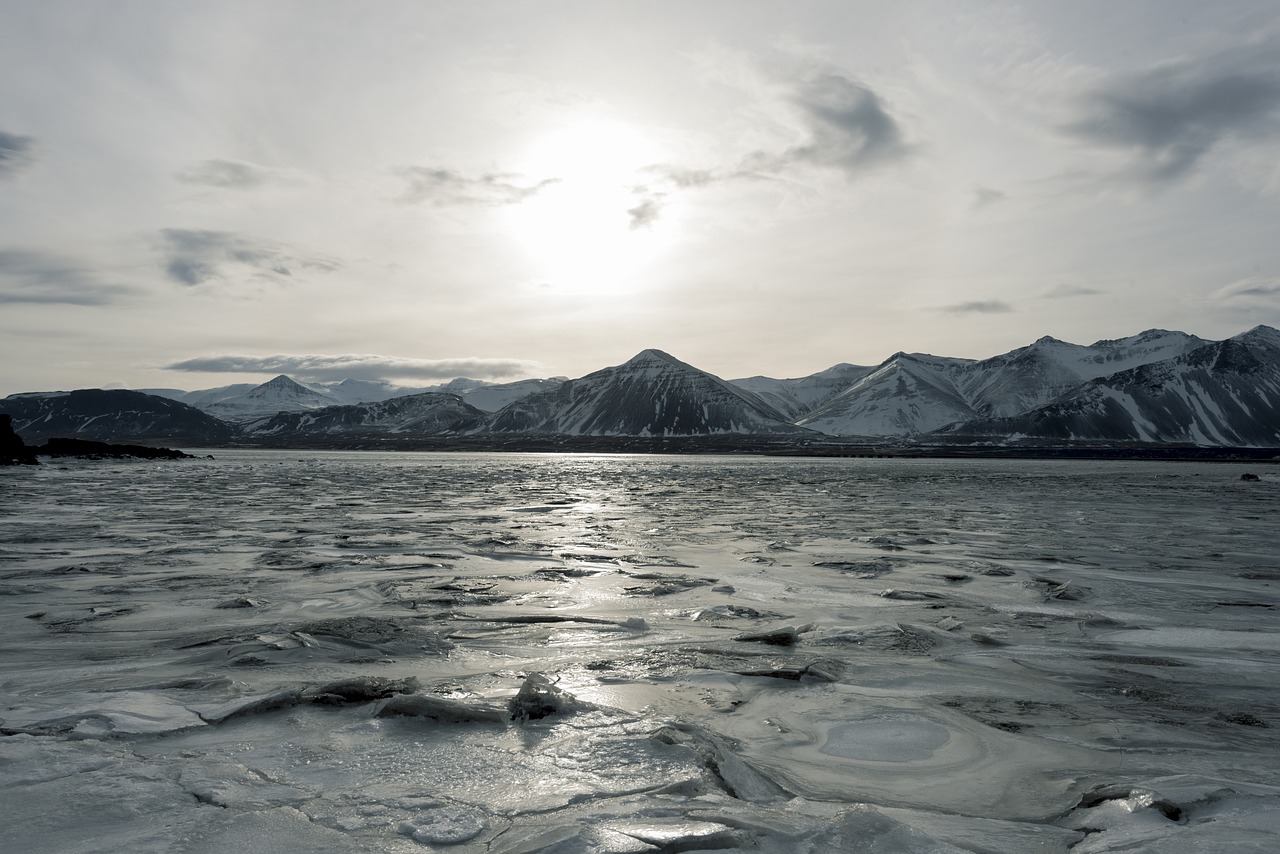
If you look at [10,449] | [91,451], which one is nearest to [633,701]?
[10,449]

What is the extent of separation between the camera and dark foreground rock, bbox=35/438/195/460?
2945 inches

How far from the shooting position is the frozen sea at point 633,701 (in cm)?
409

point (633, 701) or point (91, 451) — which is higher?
point (91, 451)

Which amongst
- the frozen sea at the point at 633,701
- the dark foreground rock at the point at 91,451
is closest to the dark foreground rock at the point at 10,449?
the dark foreground rock at the point at 91,451

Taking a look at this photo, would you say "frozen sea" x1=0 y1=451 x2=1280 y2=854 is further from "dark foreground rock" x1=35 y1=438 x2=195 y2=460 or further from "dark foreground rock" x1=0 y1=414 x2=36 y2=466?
"dark foreground rock" x1=35 y1=438 x2=195 y2=460

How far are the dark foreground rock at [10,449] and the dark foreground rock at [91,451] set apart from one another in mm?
12267

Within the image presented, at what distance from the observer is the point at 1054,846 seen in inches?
155

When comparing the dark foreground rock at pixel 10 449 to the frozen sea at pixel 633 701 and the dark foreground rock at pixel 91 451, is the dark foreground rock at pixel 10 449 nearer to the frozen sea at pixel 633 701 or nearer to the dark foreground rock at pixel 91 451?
the dark foreground rock at pixel 91 451

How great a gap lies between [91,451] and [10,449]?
2077 centimetres

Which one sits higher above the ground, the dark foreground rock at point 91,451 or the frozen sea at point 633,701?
the dark foreground rock at point 91,451

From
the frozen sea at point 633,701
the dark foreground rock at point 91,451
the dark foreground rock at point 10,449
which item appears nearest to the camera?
the frozen sea at point 633,701

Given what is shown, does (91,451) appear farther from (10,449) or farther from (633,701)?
(633,701)

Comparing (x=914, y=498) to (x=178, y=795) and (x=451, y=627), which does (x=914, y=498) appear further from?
(x=178, y=795)

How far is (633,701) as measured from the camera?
6352 millimetres
